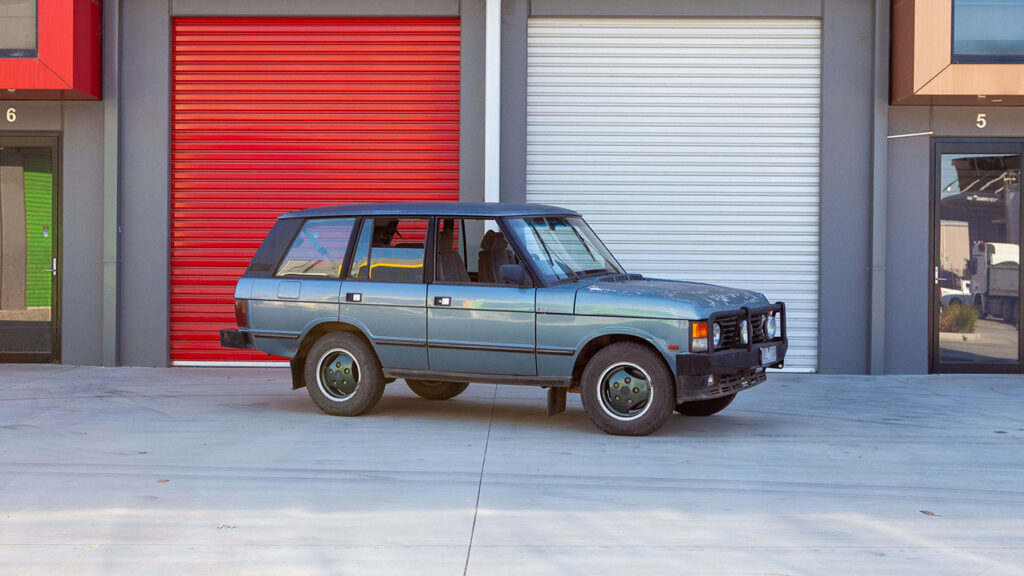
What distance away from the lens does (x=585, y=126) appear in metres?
13.7

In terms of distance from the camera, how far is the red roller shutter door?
1373 cm

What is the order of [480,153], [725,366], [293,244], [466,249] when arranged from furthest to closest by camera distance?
[480,153] < [293,244] < [466,249] < [725,366]

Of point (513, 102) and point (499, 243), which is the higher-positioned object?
point (513, 102)

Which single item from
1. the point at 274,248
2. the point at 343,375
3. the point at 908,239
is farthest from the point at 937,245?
the point at 274,248

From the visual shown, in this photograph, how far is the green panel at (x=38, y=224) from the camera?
44.9ft

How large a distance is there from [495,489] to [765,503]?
152 cm

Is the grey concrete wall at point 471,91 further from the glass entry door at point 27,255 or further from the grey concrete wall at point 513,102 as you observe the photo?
the glass entry door at point 27,255

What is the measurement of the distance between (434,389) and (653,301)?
2907mm

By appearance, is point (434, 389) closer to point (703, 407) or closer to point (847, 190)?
point (703, 407)

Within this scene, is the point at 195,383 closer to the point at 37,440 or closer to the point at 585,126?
the point at 37,440

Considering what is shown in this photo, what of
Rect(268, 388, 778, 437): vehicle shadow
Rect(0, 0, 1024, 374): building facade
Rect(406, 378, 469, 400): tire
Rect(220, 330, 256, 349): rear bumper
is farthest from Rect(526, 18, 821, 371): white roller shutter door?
Rect(220, 330, 256, 349): rear bumper

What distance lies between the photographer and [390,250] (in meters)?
9.46

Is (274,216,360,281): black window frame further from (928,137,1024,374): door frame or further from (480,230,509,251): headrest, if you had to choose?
(928,137,1024,374): door frame

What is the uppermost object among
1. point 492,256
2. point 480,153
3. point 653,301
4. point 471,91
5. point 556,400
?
point 471,91
